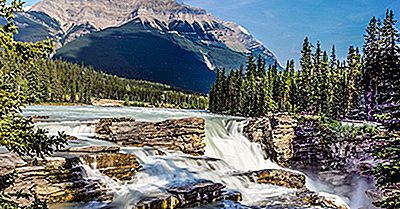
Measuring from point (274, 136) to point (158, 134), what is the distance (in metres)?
15.2

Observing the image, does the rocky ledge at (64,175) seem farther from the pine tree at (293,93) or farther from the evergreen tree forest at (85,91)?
the evergreen tree forest at (85,91)

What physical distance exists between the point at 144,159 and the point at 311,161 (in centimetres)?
2236

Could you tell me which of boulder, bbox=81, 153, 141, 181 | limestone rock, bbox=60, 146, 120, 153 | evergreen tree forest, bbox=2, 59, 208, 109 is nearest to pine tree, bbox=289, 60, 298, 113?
limestone rock, bbox=60, 146, 120, 153

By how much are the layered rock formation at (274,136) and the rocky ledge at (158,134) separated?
9107 millimetres

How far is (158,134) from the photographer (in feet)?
101

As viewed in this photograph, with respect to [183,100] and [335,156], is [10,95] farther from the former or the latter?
[183,100]

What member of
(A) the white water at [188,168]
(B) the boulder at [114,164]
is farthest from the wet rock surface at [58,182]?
(B) the boulder at [114,164]

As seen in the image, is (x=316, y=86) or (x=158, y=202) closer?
(x=158, y=202)

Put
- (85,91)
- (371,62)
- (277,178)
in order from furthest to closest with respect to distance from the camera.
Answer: (85,91) → (371,62) → (277,178)

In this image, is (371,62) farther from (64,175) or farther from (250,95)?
(64,175)

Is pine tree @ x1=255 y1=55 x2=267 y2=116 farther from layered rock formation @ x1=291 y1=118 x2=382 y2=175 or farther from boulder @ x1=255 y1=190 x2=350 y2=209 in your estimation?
boulder @ x1=255 y1=190 x2=350 y2=209

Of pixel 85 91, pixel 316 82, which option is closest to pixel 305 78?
pixel 316 82

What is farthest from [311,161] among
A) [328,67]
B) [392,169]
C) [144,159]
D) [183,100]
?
[183,100]

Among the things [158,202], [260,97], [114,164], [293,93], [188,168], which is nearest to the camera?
[158,202]
